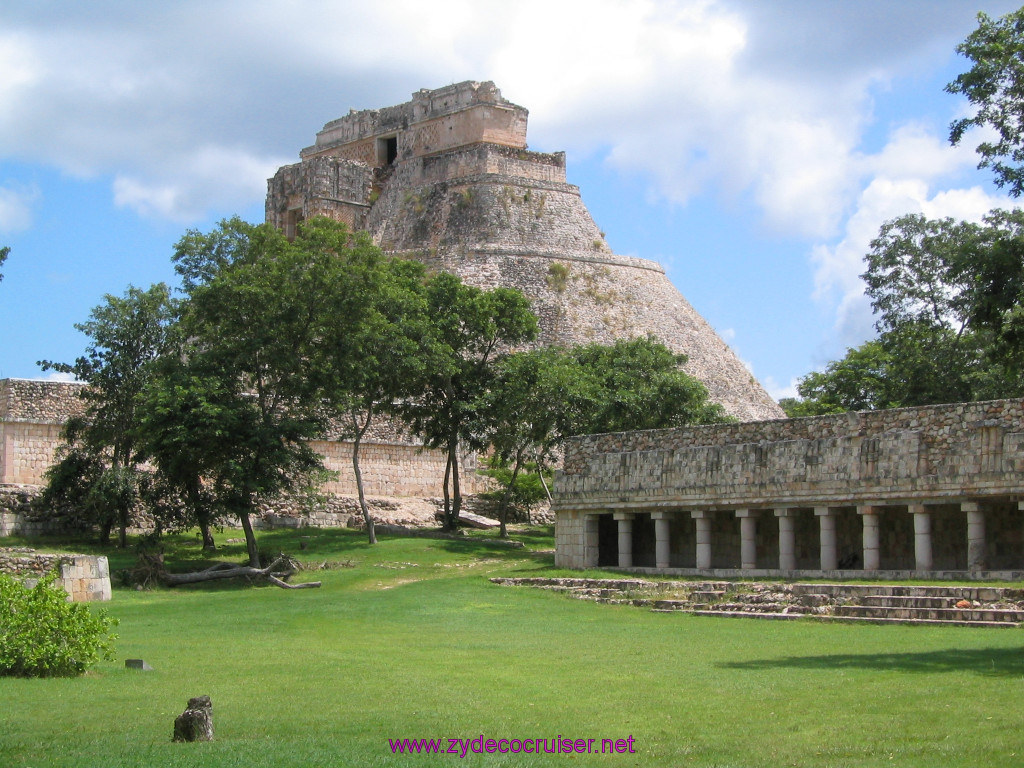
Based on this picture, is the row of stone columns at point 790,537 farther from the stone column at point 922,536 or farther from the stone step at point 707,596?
the stone step at point 707,596

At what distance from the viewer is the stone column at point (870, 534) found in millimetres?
22750

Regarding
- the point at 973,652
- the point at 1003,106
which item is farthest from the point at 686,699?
the point at 1003,106

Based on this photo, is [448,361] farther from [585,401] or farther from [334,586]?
[334,586]

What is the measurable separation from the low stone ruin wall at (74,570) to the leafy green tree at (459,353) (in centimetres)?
1489

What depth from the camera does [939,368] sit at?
41906mm

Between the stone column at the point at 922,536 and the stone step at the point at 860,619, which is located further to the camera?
the stone column at the point at 922,536

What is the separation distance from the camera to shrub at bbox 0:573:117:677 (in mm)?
12891

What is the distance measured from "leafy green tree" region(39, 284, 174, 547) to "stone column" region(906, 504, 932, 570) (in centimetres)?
1801

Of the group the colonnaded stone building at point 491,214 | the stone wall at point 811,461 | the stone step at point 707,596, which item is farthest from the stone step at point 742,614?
the colonnaded stone building at point 491,214

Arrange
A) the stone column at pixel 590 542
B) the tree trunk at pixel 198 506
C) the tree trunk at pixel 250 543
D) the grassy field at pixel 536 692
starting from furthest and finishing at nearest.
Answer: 1. the tree trunk at pixel 198 506
2. the tree trunk at pixel 250 543
3. the stone column at pixel 590 542
4. the grassy field at pixel 536 692

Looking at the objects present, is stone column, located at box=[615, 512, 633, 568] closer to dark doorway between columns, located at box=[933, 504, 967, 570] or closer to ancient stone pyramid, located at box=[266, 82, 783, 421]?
dark doorway between columns, located at box=[933, 504, 967, 570]

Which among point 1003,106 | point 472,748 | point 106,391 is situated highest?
point 1003,106

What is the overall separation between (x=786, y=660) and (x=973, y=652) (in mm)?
1969

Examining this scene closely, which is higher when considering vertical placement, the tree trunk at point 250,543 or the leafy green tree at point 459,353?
the leafy green tree at point 459,353
